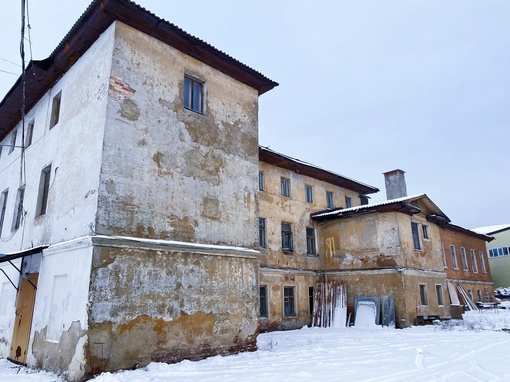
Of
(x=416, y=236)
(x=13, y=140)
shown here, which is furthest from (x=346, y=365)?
(x=13, y=140)

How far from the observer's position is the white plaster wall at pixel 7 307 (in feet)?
34.2

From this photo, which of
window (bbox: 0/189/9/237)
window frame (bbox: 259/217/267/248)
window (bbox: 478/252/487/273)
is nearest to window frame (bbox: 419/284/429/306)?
window frame (bbox: 259/217/267/248)

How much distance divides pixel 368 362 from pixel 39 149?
11.5m

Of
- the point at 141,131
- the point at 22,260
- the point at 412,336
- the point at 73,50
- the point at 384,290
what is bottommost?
the point at 412,336

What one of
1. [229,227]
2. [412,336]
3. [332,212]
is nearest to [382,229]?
[332,212]

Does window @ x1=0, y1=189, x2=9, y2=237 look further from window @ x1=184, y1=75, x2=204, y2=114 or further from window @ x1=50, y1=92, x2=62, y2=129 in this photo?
window @ x1=184, y1=75, x2=204, y2=114

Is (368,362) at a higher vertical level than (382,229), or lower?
lower

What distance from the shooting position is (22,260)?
10.9 meters

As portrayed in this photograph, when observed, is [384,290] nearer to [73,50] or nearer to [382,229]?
[382,229]

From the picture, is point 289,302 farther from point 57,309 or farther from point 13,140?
point 13,140

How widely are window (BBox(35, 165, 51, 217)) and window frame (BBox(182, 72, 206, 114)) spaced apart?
4.65 meters

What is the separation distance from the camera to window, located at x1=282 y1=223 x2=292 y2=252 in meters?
18.8

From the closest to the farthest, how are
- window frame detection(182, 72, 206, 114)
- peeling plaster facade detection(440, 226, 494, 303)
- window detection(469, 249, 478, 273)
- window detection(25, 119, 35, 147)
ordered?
window frame detection(182, 72, 206, 114) < window detection(25, 119, 35, 147) < peeling plaster facade detection(440, 226, 494, 303) < window detection(469, 249, 478, 273)

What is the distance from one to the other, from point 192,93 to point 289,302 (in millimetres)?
11635
